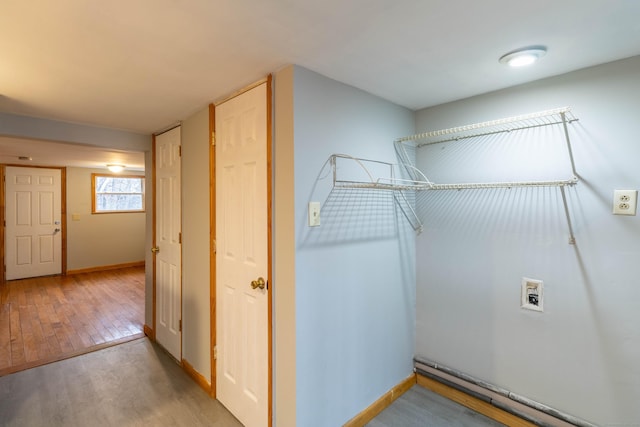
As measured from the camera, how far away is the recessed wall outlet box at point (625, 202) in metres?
1.53

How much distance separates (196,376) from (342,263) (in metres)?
1.62

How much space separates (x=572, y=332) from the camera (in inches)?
68.4

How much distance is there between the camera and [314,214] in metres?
1.65

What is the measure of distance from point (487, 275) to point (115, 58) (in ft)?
8.26

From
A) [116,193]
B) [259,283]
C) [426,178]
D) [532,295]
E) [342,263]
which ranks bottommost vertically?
[532,295]

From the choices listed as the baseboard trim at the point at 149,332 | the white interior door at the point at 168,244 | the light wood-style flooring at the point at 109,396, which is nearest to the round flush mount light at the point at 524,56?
the white interior door at the point at 168,244

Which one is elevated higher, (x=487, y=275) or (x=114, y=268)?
(x=487, y=275)

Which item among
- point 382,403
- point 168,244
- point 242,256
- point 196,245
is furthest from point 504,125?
point 168,244

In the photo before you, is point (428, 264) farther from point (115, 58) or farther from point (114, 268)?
point (114, 268)

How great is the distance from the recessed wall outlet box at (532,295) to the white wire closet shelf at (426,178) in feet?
1.07

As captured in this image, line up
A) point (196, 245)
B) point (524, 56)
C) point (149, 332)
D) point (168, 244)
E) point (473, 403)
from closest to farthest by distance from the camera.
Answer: point (524, 56) → point (473, 403) → point (196, 245) → point (168, 244) → point (149, 332)

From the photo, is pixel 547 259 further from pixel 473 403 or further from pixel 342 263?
pixel 342 263

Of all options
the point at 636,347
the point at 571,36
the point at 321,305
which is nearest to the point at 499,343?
the point at 636,347

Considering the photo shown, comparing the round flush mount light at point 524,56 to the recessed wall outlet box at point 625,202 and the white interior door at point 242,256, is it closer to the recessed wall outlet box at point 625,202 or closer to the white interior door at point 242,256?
the recessed wall outlet box at point 625,202
